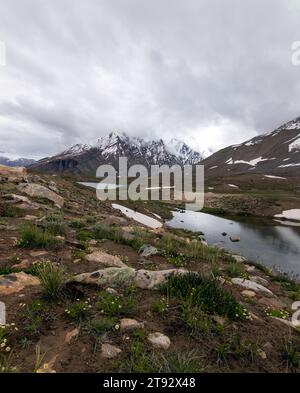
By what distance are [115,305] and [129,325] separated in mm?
641

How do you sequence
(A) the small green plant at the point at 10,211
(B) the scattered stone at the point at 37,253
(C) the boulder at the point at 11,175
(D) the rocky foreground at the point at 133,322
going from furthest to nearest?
(C) the boulder at the point at 11,175, (A) the small green plant at the point at 10,211, (B) the scattered stone at the point at 37,253, (D) the rocky foreground at the point at 133,322

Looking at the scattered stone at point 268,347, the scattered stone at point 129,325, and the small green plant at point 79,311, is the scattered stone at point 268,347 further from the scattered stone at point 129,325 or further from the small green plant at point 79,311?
the small green plant at point 79,311

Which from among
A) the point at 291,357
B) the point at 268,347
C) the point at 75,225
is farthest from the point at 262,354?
the point at 75,225

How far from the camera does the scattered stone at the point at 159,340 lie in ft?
15.4

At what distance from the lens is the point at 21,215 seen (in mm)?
A: 14844

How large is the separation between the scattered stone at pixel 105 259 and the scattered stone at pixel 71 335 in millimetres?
3750

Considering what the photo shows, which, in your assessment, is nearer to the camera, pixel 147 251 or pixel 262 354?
pixel 262 354

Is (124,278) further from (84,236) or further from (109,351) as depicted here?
(84,236)

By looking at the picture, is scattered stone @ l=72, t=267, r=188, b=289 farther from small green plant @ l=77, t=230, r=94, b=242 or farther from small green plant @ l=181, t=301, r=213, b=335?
small green plant @ l=77, t=230, r=94, b=242

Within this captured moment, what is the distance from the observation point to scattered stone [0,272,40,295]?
6.21 m

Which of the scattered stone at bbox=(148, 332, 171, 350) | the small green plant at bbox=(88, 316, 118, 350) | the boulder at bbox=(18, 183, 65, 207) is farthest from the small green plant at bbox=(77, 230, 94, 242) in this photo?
the boulder at bbox=(18, 183, 65, 207)

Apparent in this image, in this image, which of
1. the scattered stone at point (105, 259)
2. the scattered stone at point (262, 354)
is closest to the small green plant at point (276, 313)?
the scattered stone at point (262, 354)

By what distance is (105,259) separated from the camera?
9.09 meters
